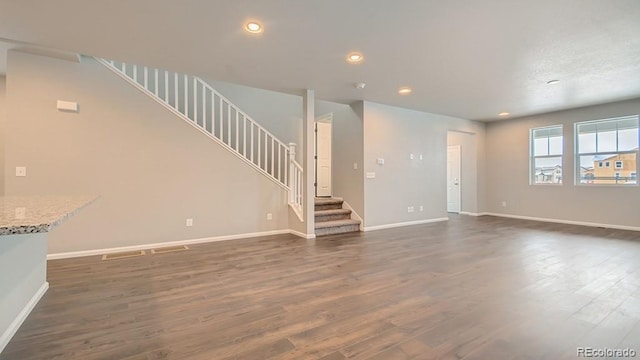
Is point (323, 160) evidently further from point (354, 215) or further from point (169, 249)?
point (169, 249)

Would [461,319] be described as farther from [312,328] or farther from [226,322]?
Answer: [226,322]

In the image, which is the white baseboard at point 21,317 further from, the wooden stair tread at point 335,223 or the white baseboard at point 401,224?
the white baseboard at point 401,224

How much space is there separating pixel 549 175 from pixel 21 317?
9.04 metres

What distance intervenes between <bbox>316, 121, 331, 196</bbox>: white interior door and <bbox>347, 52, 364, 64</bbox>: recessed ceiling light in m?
3.78

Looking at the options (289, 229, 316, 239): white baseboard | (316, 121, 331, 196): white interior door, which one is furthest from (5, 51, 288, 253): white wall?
(316, 121, 331, 196): white interior door

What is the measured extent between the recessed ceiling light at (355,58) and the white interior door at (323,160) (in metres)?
3.78

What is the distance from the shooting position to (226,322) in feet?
7.05

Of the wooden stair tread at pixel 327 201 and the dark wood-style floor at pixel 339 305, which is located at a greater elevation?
the wooden stair tread at pixel 327 201

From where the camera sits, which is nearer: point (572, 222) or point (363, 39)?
point (363, 39)

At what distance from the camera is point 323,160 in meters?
7.68

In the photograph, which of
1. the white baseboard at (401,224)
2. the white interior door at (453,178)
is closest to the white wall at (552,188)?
the white interior door at (453,178)

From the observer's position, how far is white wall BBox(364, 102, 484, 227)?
19.7ft

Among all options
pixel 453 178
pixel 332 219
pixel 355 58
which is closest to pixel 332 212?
pixel 332 219

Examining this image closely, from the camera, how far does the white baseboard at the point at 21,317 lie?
1.84m
